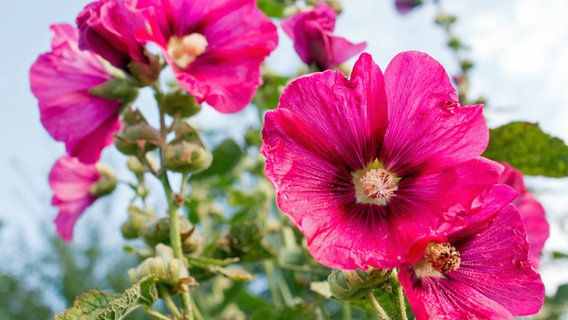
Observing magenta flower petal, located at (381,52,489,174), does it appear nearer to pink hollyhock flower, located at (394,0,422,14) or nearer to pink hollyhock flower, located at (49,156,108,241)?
pink hollyhock flower, located at (49,156,108,241)

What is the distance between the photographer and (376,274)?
750 mm

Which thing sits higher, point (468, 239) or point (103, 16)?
point (103, 16)

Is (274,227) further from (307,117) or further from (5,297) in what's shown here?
(5,297)

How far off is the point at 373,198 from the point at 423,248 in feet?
0.55

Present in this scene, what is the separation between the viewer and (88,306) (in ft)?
3.00

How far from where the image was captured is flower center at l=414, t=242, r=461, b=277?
2.54 feet

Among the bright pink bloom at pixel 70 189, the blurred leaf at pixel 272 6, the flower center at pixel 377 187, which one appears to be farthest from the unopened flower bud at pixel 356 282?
the blurred leaf at pixel 272 6

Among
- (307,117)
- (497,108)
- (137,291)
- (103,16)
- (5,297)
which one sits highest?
(103,16)

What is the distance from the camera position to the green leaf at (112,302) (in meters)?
0.86

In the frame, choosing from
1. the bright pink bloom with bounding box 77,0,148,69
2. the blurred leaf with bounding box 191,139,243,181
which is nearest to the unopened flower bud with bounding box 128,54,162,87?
the bright pink bloom with bounding box 77,0,148,69

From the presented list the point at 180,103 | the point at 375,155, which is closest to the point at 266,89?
the point at 180,103

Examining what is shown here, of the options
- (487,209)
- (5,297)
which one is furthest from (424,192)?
(5,297)

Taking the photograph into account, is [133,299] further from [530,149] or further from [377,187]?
[530,149]

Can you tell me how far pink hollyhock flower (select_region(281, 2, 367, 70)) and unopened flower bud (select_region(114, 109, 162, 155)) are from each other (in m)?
0.35
